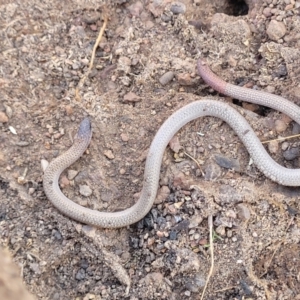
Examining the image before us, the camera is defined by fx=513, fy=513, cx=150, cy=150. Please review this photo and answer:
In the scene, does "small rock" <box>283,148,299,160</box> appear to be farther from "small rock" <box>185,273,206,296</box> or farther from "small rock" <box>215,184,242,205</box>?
"small rock" <box>185,273,206,296</box>

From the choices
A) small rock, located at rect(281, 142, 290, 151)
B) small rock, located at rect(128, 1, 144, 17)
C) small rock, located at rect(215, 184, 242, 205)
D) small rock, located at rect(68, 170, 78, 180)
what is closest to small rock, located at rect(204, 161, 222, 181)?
small rock, located at rect(215, 184, 242, 205)

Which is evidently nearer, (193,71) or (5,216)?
(5,216)

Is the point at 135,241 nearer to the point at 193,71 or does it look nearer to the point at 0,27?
the point at 193,71

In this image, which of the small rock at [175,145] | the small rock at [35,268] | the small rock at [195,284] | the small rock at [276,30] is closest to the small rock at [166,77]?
the small rock at [175,145]

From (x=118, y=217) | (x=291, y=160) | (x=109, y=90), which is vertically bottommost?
(x=118, y=217)

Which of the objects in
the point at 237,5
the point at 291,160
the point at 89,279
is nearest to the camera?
the point at 89,279

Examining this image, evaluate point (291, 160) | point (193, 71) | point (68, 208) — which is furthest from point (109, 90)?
point (291, 160)

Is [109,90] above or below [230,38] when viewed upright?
below

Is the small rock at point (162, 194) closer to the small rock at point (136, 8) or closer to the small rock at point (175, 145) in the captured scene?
the small rock at point (175, 145)
